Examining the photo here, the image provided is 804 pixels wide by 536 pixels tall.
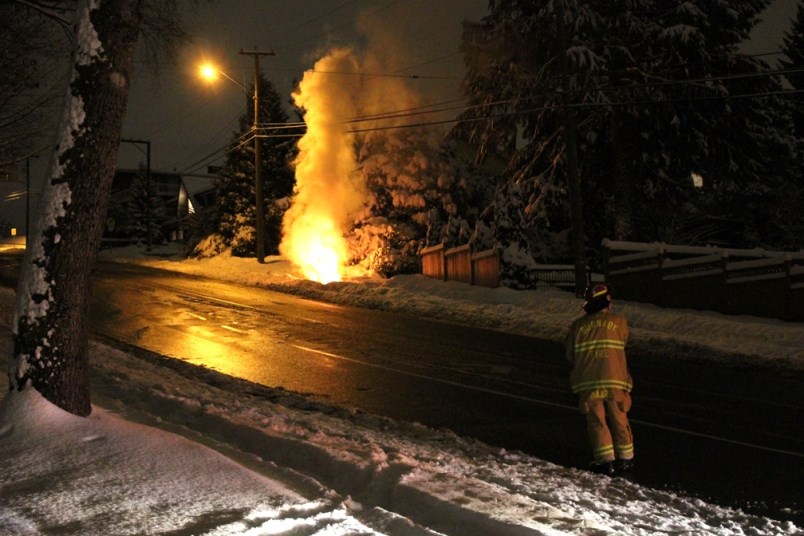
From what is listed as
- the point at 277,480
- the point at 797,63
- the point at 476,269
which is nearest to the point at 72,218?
the point at 277,480

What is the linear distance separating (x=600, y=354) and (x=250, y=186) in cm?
3499

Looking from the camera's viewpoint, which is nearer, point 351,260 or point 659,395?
point 659,395

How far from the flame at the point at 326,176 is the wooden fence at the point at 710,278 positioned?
42.4 feet

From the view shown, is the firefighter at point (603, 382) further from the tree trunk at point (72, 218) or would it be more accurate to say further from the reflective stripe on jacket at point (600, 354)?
the tree trunk at point (72, 218)

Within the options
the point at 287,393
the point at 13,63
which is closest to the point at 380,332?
the point at 287,393

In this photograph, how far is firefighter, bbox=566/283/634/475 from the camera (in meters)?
6.49

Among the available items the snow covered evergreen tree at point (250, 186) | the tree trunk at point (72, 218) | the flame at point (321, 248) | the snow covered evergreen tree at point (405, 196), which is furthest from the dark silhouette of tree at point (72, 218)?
the snow covered evergreen tree at point (250, 186)

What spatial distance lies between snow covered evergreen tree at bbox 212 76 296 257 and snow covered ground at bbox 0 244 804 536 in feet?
100

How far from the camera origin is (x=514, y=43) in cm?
2777

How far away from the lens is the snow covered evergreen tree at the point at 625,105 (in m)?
26.7

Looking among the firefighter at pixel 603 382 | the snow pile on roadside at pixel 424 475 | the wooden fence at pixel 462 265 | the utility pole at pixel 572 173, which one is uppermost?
the utility pole at pixel 572 173

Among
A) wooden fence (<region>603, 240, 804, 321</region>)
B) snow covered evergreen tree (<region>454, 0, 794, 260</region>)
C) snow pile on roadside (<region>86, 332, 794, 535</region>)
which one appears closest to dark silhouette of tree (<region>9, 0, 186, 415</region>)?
snow pile on roadside (<region>86, 332, 794, 535</region>)

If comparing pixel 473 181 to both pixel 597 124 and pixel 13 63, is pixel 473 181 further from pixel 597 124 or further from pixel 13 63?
pixel 13 63

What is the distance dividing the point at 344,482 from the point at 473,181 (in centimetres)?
2770
